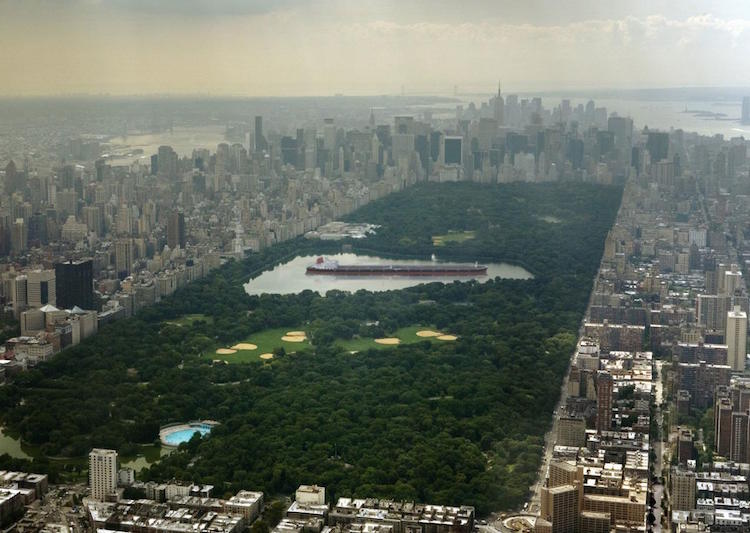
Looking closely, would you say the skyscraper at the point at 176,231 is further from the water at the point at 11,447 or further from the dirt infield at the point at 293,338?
the water at the point at 11,447

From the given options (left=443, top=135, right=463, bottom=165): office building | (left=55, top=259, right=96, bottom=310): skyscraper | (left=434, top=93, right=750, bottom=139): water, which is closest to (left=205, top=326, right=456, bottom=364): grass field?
(left=55, top=259, right=96, bottom=310): skyscraper

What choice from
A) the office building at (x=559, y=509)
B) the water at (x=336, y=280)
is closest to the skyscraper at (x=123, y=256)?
the water at (x=336, y=280)

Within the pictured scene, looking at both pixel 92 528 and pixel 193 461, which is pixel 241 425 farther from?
pixel 92 528

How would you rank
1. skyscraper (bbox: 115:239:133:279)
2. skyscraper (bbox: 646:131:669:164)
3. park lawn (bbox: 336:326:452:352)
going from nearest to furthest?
park lawn (bbox: 336:326:452:352), skyscraper (bbox: 115:239:133:279), skyscraper (bbox: 646:131:669:164)

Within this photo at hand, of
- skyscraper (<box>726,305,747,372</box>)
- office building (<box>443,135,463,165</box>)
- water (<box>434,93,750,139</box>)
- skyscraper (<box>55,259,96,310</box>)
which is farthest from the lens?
office building (<box>443,135,463,165</box>)

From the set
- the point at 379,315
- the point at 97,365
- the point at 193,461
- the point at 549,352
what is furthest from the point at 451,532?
the point at 379,315

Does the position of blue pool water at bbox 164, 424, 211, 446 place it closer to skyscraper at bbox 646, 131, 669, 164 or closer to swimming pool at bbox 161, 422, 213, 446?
swimming pool at bbox 161, 422, 213, 446

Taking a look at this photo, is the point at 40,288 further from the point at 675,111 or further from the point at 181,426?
the point at 675,111
